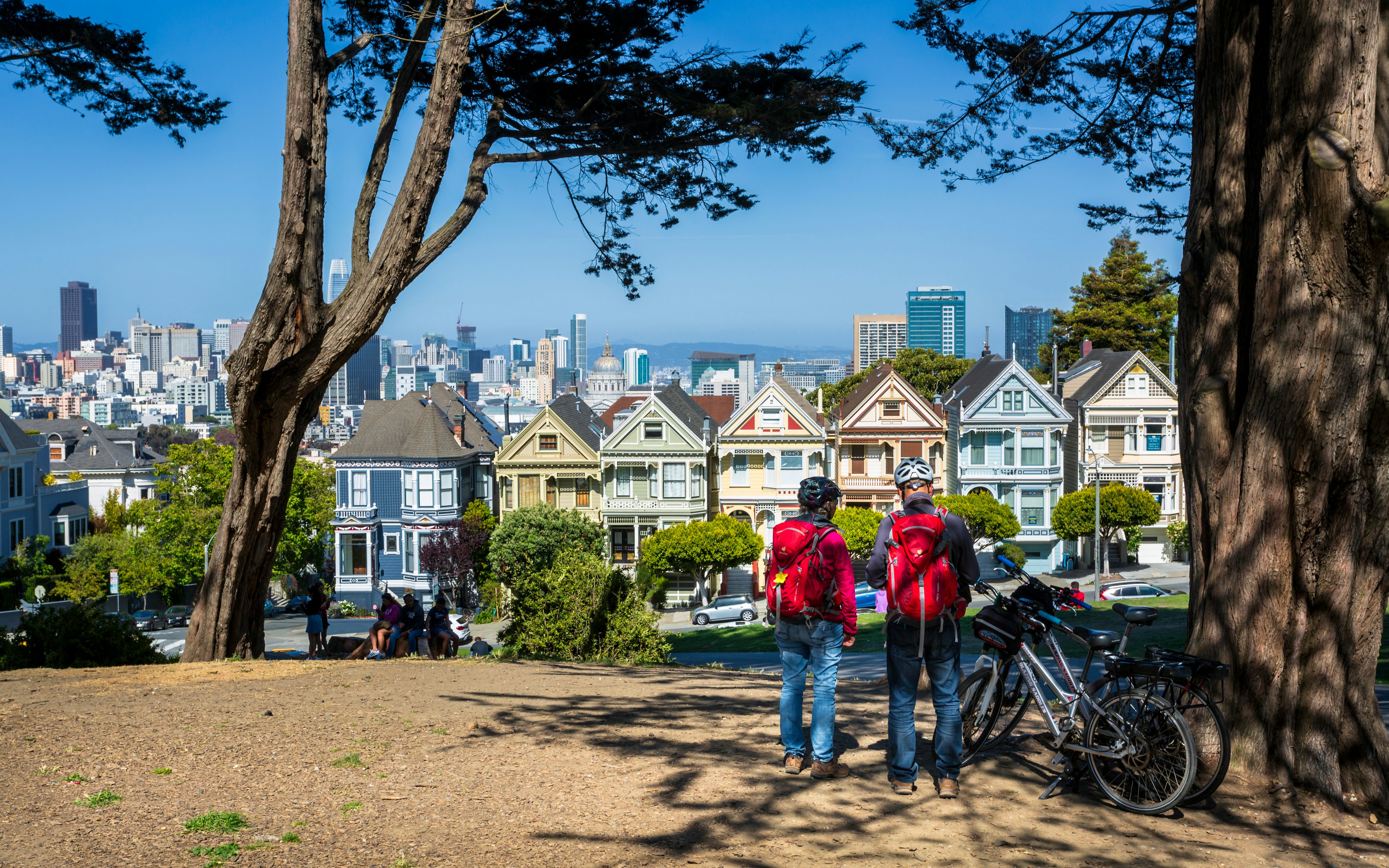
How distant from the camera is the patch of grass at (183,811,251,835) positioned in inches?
207

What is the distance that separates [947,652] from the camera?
6027 mm

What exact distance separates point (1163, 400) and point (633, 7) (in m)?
39.0

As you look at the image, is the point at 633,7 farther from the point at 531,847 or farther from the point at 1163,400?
the point at 1163,400

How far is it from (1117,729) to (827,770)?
5.66 feet

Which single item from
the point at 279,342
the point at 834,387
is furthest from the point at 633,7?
the point at 834,387

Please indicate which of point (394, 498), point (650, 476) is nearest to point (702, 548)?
point (650, 476)

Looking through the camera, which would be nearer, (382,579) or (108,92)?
(108,92)

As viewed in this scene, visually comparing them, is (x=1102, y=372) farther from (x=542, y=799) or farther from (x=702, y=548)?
(x=542, y=799)

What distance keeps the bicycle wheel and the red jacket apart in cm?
150

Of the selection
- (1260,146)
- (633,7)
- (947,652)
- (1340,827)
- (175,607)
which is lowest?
(175,607)

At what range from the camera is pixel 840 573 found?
20.3ft

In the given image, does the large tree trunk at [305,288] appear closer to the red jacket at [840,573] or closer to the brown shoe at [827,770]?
the red jacket at [840,573]

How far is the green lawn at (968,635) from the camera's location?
1609 centimetres

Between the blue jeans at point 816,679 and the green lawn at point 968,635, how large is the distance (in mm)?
5449
